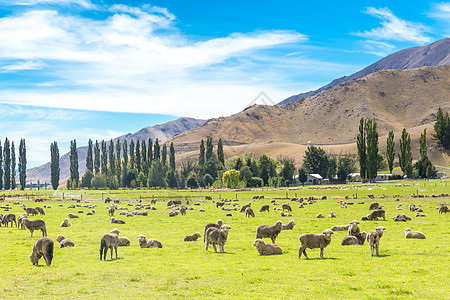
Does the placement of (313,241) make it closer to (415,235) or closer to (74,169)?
(415,235)

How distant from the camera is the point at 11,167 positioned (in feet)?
552

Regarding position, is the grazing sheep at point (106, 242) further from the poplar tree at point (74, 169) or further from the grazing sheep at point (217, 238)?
the poplar tree at point (74, 169)

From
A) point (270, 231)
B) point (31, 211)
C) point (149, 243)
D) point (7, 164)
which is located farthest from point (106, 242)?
point (7, 164)

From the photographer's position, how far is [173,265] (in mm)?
20031

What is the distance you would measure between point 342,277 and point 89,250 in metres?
14.3

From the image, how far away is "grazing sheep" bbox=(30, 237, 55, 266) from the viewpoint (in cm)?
2009

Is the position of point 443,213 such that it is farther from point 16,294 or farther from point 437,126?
point 437,126

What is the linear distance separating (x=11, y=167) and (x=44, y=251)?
165 metres

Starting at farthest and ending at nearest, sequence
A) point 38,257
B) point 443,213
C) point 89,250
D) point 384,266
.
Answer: point 443,213 < point 89,250 < point 38,257 < point 384,266

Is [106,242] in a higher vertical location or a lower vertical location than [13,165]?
lower

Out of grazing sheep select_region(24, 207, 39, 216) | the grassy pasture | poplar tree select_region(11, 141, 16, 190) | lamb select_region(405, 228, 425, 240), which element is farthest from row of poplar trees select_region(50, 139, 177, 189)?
lamb select_region(405, 228, 425, 240)

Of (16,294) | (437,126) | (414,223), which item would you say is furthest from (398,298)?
(437,126)

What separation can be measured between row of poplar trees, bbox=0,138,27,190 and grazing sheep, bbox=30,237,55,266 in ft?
509

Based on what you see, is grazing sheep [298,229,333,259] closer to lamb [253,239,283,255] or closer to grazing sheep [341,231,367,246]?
lamb [253,239,283,255]
